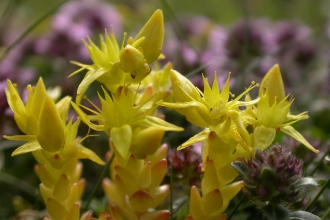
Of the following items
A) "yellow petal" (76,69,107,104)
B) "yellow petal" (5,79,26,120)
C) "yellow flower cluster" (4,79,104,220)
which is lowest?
"yellow flower cluster" (4,79,104,220)

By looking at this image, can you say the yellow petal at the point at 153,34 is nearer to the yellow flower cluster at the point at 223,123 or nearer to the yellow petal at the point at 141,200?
the yellow flower cluster at the point at 223,123

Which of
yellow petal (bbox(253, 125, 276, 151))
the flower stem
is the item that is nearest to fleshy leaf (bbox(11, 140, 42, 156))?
yellow petal (bbox(253, 125, 276, 151))

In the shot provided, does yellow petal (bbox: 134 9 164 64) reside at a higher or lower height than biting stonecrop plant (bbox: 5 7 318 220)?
higher

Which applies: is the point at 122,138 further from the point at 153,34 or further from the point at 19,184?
the point at 19,184

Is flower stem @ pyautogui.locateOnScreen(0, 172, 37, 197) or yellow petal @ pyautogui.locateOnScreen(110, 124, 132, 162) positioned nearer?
yellow petal @ pyautogui.locateOnScreen(110, 124, 132, 162)

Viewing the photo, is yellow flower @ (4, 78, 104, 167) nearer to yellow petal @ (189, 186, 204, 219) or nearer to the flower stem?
yellow petal @ (189, 186, 204, 219)

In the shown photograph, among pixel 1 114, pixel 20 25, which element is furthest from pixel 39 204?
pixel 20 25

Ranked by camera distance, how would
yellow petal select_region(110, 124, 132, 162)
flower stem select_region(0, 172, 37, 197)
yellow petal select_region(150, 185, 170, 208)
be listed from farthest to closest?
1. flower stem select_region(0, 172, 37, 197)
2. yellow petal select_region(150, 185, 170, 208)
3. yellow petal select_region(110, 124, 132, 162)

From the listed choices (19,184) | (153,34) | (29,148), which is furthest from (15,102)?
(19,184)
